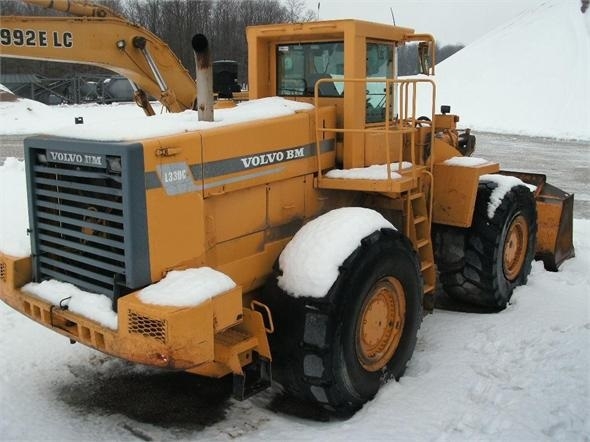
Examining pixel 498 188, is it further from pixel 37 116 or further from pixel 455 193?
pixel 37 116

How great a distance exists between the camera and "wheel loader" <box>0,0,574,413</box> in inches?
155

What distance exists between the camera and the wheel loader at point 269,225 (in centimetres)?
393

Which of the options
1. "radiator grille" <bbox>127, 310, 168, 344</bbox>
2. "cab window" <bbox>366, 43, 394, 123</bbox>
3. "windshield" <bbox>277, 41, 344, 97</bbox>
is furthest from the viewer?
"cab window" <bbox>366, 43, 394, 123</bbox>

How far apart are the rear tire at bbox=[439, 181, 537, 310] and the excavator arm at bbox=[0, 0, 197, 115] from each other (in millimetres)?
3513

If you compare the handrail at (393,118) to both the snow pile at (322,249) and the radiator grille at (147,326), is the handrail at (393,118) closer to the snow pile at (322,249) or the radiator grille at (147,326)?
the snow pile at (322,249)

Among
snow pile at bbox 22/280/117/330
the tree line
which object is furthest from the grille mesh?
the tree line

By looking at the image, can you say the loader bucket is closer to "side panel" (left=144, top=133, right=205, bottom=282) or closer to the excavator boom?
"side panel" (left=144, top=133, right=205, bottom=282)

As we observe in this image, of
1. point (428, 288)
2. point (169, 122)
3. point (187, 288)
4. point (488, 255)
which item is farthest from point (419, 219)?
point (187, 288)

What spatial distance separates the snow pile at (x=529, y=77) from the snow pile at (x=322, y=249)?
2158 cm

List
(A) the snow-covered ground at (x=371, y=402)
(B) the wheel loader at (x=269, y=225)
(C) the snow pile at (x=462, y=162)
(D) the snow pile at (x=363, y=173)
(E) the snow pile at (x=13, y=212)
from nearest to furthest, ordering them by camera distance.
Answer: (B) the wheel loader at (x=269, y=225) < (A) the snow-covered ground at (x=371, y=402) < (E) the snow pile at (x=13, y=212) < (D) the snow pile at (x=363, y=173) < (C) the snow pile at (x=462, y=162)

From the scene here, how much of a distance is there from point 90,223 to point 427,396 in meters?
2.60

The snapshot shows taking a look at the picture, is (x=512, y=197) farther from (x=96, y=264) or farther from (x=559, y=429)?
(x=96, y=264)

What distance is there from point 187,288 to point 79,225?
0.93m

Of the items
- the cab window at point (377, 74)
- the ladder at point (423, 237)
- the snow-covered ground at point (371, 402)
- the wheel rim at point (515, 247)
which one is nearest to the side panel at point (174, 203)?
the snow-covered ground at point (371, 402)
